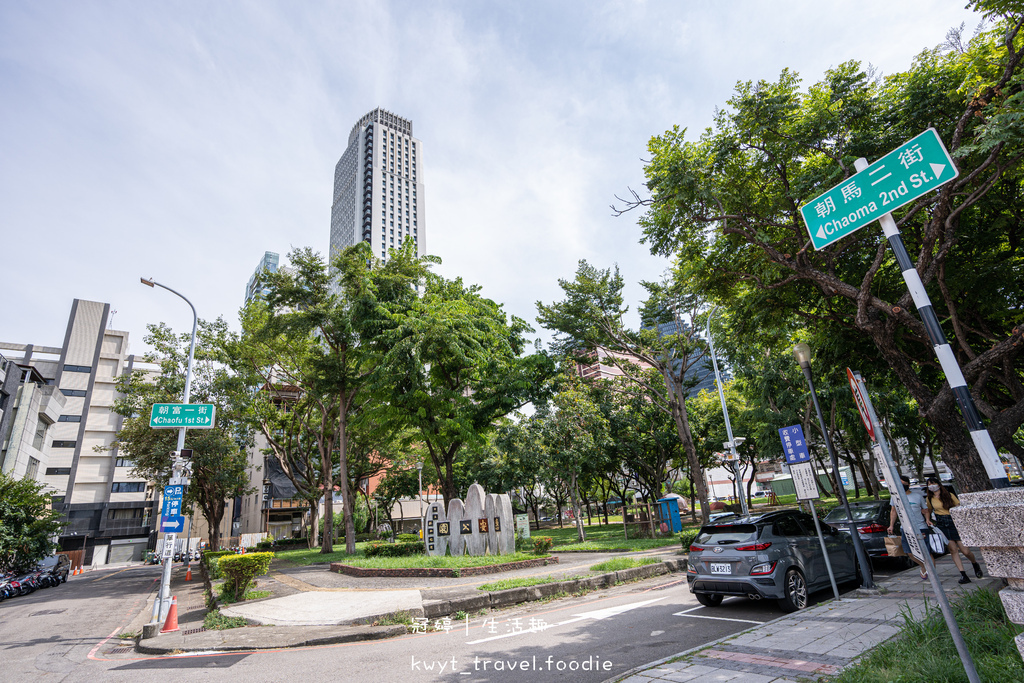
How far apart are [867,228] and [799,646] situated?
973cm

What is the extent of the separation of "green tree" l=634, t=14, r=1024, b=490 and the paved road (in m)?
5.72

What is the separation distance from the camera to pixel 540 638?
7.44 m

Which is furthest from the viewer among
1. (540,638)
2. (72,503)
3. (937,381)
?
(72,503)

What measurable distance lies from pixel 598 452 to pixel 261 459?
48.0m

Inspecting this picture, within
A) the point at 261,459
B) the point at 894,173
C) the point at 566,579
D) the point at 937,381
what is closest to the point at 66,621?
the point at 566,579

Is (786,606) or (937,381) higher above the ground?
(937,381)

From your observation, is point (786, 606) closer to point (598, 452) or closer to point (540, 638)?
point (540, 638)

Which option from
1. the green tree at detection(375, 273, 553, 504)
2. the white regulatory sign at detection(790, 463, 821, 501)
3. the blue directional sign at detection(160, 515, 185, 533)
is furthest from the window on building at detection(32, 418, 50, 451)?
the white regulatory sign at detection(790, 463, 821, 501)

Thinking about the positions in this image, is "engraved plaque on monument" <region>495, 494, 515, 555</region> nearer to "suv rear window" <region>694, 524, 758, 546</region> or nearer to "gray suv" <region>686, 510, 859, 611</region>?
"gray suv" <region>686, 510, 859, 611</region>

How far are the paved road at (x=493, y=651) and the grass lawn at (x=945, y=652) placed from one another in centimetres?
239

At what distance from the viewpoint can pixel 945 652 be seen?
464 centimetres

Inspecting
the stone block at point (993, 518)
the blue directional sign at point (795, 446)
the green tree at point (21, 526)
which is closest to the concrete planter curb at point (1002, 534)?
the stone block at point (993, 518)

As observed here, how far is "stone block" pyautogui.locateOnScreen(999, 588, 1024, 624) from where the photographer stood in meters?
3.01

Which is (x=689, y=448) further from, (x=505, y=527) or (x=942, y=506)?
(x=942, y=506)
